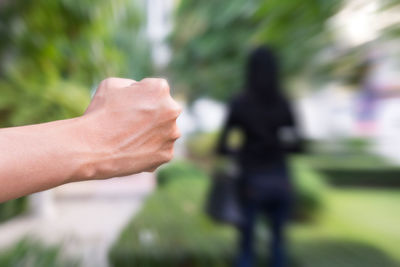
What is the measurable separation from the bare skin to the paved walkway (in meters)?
1.20

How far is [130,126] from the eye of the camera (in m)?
0.44

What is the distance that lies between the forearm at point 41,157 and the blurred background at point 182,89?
1.86 ft

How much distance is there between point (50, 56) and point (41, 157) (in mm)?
1960

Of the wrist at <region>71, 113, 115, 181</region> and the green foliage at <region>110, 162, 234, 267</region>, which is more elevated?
the wrist at <region>71, 113, 115, 181</region>

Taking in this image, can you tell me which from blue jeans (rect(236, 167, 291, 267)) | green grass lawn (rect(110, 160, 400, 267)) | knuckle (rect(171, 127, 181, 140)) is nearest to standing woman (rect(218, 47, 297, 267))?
blue jeans (rect(236, 167, 291, 267))

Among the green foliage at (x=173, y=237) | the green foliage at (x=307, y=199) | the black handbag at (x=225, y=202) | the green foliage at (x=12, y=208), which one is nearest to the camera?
the black handbag at (x=225, y=202)

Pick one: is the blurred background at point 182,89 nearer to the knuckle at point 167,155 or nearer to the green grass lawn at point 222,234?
the green grass lawn at point 222,234

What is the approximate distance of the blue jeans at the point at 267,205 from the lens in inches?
51.3

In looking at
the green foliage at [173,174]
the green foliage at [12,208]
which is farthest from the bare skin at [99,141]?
the green foliage at [173,174]

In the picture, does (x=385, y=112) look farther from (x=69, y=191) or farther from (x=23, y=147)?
(x=23, y=147)

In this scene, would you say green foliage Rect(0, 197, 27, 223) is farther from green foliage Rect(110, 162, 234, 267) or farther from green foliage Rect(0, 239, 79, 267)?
green foliage Rect(0, 239, 79, 267)

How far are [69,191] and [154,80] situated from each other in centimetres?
407

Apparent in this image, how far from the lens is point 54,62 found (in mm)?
2213

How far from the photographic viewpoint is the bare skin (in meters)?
0.39
